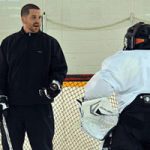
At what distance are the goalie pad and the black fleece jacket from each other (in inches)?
39.7

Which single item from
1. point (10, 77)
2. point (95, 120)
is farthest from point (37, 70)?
point (95, 120)

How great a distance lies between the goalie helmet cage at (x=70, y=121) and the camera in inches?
199

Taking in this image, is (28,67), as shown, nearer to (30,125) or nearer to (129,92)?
(30,125)

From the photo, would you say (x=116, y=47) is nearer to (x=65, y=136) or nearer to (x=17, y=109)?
(x=65, y=136)

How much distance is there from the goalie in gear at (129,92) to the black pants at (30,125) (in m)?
1.18

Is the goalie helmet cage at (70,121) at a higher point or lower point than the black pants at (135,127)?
lower

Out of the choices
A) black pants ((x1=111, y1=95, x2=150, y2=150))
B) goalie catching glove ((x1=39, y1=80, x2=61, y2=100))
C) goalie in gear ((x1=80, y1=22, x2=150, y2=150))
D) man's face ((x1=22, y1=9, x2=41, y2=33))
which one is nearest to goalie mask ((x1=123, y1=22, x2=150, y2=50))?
goalie in gear ((x1=80, y1=22, x2=150, y2=150))

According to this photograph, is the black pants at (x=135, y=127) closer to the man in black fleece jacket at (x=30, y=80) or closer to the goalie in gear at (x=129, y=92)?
the goalie in gear at (x=129, y=92)

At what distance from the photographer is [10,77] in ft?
13.0

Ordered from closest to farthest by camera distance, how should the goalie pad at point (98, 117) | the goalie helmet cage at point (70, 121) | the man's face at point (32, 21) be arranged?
1. the goalie pad at point (98, 117)
2. the man's face at point (32, 21)
3. the goalie helmet cage at point (70, 121)

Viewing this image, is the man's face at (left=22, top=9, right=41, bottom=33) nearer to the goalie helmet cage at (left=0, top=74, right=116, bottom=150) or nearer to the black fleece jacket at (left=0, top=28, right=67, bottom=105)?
the black fleece jacket at (left=0, top=28, right=67, bottom=105)

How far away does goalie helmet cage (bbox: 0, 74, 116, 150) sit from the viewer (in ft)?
16.6

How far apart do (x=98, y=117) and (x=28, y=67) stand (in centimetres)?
114

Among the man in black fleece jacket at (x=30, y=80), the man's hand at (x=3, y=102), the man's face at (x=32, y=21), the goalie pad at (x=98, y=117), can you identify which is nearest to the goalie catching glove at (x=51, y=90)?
the man in black fleece jacket at (x=30, y=80)
